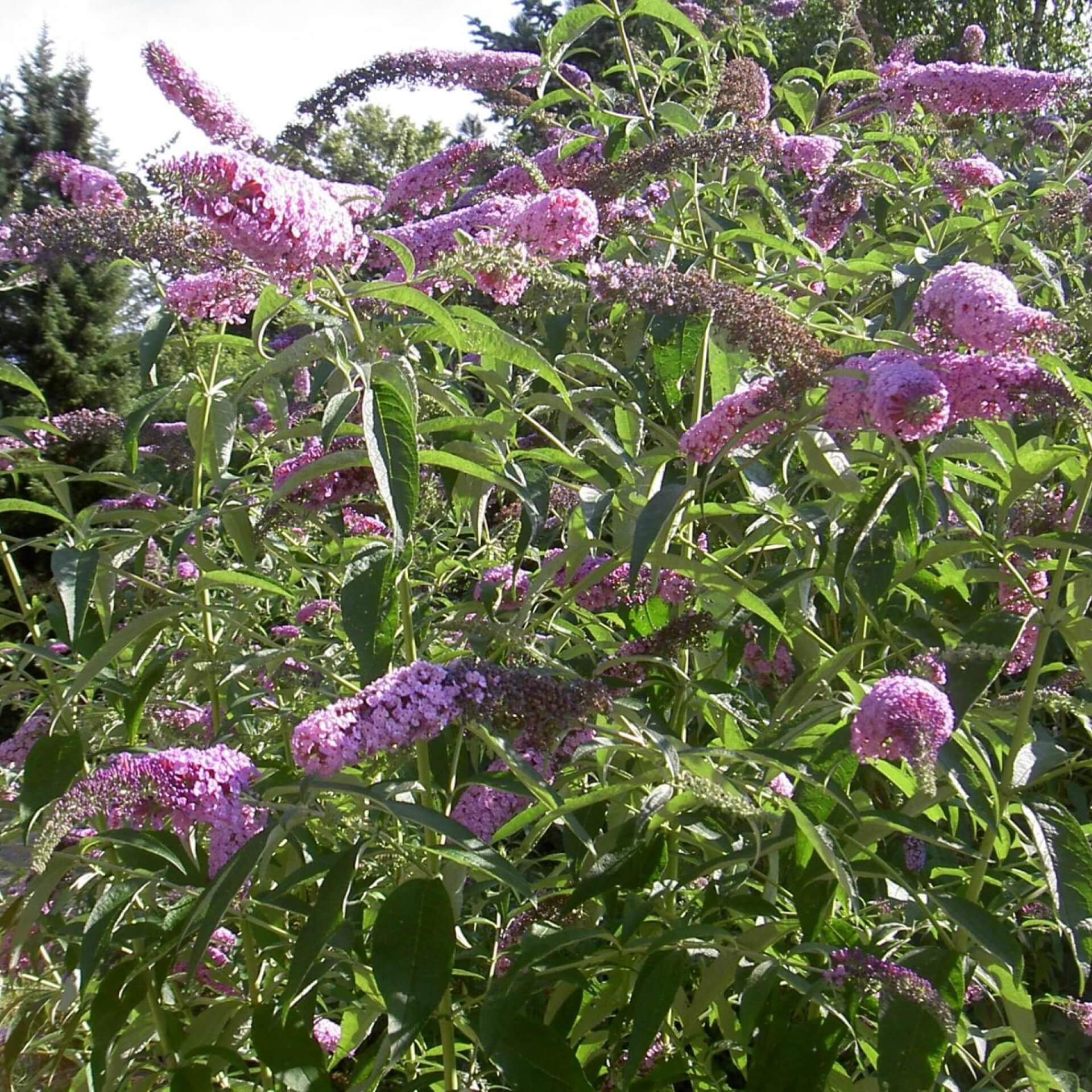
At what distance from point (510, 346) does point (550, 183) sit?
1.01 metres

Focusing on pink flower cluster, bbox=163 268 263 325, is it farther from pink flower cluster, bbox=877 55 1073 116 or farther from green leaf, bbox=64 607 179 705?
pink flower cluster, bbox=877 55 1073 116

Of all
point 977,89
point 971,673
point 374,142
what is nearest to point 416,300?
point 971,673

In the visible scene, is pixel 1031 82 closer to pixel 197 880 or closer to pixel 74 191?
pixel 74 191

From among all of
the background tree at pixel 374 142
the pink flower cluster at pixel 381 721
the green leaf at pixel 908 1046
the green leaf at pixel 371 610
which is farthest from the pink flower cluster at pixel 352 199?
the background tree at pixel 374 142

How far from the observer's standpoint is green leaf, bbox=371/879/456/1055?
1.27 m

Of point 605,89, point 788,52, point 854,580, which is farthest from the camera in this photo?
point 788,52

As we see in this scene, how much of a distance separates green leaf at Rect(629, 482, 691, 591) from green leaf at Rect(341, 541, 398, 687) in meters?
0.29

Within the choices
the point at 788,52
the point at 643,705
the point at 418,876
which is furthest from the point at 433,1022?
the point at 788,52

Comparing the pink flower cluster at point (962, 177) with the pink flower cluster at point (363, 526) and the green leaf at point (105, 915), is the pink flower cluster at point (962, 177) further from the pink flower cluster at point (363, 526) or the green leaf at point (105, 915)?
the green leaf at point (105, 915)

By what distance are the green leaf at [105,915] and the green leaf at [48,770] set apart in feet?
0.67

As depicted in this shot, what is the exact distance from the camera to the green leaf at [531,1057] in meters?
1.37

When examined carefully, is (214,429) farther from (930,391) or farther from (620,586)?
(930,391)

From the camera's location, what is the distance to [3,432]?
2012 mm

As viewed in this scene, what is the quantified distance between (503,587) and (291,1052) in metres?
0.78
